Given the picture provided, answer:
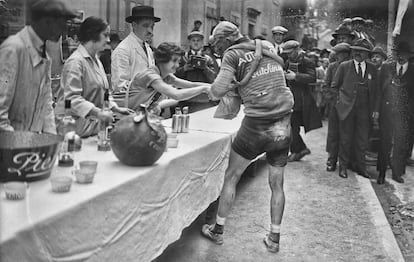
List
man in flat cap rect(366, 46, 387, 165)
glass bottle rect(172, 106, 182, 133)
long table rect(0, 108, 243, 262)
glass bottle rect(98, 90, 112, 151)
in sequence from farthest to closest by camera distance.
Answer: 1. man in flat cap rect(366, 46, 387, 165)
2. glass bottle rect(172, 106, 182, 133)
3. glass bottle rect(98, 90, 112, 151)
4. long table rect(0, 108, 243, 262)

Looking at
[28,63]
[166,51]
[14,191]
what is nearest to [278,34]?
[166,51]

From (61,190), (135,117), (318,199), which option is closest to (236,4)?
(318,199)

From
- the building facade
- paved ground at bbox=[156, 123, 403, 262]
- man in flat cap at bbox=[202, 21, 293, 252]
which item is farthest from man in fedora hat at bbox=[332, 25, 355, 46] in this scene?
man in flat cap at bbox=[202, 21, 293, 252]

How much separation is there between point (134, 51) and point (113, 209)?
2.20 meters

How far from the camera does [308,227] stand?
12.6 feet

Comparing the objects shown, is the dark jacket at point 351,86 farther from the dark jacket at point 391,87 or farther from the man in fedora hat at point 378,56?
the man in fedora hat at point 378,56

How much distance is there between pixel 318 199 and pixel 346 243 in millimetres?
1120

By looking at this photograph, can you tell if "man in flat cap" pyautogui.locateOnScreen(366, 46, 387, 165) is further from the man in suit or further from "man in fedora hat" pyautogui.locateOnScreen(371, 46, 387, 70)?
the man in suit

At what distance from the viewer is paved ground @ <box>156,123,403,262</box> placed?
3.25 meters

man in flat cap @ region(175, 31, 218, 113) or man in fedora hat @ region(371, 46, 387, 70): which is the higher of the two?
man in fedora hat @ region(371, 46, 387, 70)

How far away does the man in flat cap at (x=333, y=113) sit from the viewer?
562 cm

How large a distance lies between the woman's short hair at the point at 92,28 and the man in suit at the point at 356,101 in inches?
135

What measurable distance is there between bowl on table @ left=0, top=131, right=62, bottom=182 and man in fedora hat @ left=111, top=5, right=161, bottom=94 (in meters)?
1.86

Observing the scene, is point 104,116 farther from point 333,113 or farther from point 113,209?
point 333,113
